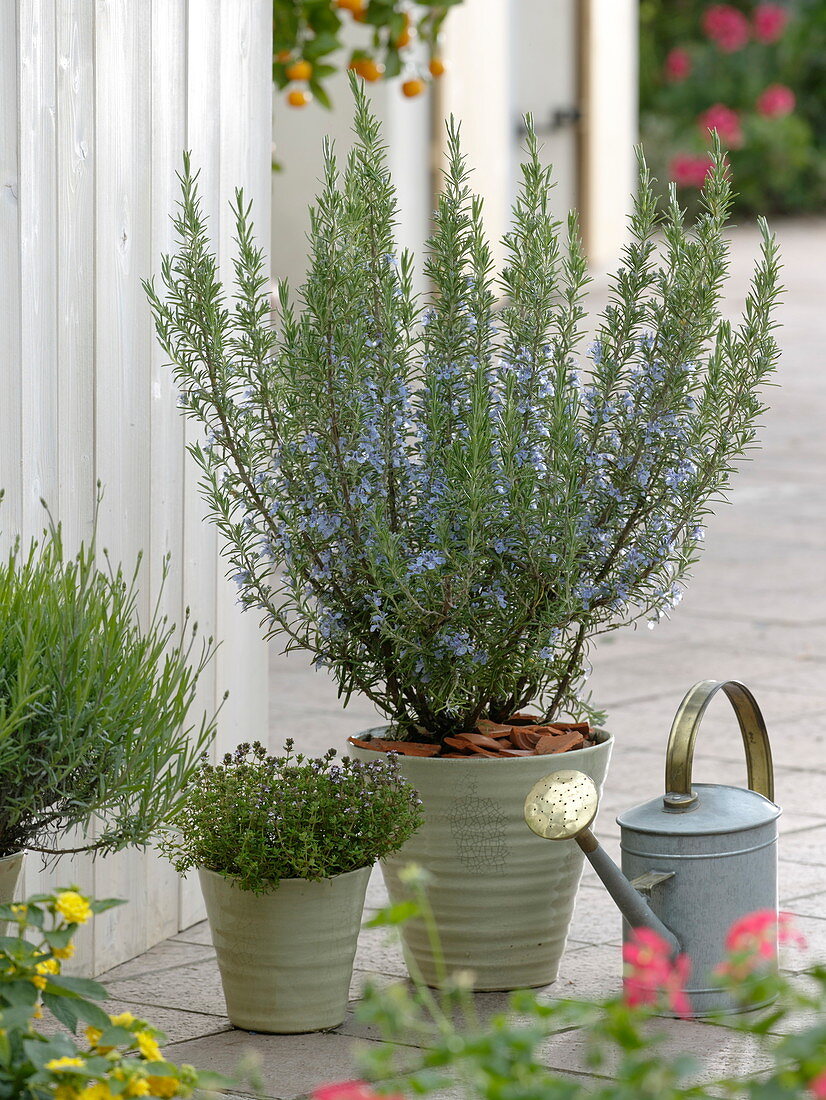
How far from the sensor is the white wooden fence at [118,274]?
2826 millimetres

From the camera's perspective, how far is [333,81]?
9.71m

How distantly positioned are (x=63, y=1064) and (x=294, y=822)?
0.94 meters

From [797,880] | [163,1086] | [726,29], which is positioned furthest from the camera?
[726,29]

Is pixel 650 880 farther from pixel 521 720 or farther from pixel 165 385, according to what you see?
pixel 165 385

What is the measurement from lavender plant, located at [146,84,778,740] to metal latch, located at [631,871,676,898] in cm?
39

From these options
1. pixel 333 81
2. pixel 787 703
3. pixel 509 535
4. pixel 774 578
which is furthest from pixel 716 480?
pixel 333 81

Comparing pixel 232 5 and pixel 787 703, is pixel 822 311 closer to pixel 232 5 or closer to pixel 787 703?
pixel 787 703

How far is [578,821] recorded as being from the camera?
2.65 meters

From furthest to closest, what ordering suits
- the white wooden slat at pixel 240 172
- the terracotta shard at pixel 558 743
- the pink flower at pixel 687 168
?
the pink flower at pixel 687 168
the white wooden slat at pixel 240 172
the terracotta shard at pixel 558 743

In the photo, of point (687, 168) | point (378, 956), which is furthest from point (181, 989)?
point (687, 168)

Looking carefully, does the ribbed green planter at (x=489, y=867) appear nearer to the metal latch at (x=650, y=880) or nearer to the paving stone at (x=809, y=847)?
the metal latch at (x=650, y=880)

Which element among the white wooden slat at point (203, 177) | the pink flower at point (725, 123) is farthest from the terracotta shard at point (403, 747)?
the pink flower at point (725, 123)

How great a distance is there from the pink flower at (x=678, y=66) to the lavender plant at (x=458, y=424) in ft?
52.7

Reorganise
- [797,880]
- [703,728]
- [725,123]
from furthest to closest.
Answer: [725,123]
[703,728]
[797,880]
